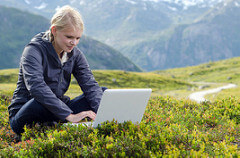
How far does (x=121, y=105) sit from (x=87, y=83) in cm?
236

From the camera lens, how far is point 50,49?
7023 millimetres

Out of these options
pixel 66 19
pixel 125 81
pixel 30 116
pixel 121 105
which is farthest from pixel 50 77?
pixel 125 81

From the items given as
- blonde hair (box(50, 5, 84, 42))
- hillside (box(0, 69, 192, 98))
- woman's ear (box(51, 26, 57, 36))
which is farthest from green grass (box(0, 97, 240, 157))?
hillside (box(0, 69, 192, 98))

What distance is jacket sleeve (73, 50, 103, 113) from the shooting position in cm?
781

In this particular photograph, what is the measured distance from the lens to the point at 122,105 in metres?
6.11

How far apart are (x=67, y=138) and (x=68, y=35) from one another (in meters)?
2.62

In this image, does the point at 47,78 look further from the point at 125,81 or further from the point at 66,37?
the point at 125,81

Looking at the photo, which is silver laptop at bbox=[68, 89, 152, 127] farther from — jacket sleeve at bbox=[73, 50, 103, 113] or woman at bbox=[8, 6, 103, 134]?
jacket sleeve at bbox=[73, 50, 103, 113]

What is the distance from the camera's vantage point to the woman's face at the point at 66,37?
6562mm

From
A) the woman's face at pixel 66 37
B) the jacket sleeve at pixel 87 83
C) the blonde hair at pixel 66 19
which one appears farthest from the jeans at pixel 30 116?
the blonde hair at pixel 66 19

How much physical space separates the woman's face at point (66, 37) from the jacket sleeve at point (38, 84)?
66 centimetres

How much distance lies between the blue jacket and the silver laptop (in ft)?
3.70

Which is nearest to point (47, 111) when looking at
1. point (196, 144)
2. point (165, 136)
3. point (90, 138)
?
point (90, 138)

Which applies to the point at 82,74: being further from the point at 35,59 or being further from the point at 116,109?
the point at 116,109
